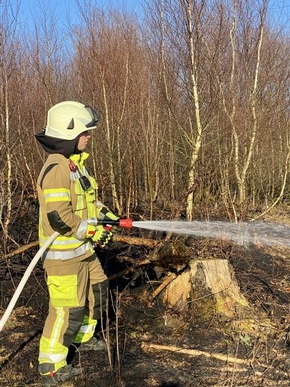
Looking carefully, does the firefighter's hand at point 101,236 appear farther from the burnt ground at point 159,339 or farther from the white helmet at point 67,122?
the white helmet at point 67,122

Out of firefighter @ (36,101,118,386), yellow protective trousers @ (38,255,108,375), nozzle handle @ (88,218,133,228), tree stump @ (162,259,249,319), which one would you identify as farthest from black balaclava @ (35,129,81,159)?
tree stump @ (162,259,249,319)

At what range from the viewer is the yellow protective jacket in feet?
9.35

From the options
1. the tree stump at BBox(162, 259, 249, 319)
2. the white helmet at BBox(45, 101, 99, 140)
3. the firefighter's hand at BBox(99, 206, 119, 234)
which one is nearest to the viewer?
the white helmet at BBox(45, 101, 99, 140)

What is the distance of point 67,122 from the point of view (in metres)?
2.97

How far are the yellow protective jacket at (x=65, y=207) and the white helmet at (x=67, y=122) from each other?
0.17 meters

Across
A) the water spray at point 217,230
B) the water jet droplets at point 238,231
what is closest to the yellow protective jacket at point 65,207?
the water spray at point 217,230

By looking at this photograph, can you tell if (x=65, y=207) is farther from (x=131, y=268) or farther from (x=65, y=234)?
(x=131, y=268)

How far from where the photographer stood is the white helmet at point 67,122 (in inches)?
117

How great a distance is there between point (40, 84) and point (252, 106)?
4841mm

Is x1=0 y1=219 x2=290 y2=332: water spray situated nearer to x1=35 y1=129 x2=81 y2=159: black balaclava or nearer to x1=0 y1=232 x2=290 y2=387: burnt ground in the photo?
x1=0 y1=232 x2=290 y2=387: burnt ground

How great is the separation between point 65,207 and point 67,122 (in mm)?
611

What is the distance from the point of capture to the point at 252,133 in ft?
26.3

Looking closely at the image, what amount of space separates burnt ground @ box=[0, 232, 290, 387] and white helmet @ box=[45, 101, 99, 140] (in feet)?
4.56

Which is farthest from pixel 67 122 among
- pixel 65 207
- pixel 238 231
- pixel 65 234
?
pixel 238 231
